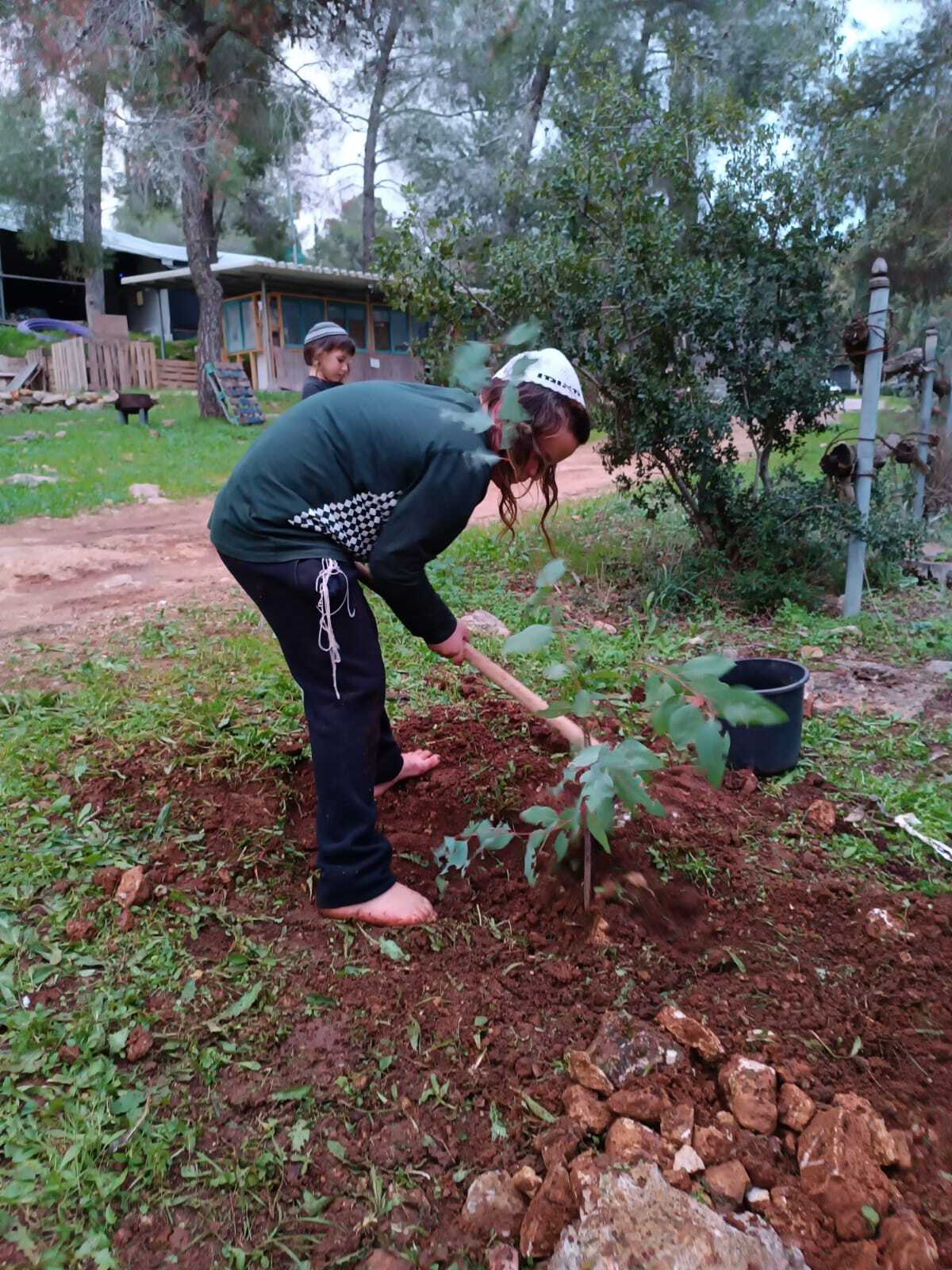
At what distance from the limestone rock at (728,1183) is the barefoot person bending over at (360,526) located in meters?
0.91

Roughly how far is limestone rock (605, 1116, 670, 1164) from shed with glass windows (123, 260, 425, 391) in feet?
61.9

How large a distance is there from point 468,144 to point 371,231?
4492mm

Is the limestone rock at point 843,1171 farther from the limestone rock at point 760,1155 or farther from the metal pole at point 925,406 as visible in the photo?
the metal pole at point 925,406

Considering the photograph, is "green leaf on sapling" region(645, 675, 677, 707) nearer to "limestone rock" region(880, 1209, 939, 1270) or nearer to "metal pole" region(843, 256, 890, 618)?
"limestone rock" region(880, 1209, 939, 1270)

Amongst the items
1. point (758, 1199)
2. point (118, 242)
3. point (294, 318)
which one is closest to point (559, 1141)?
point (758, 1199)

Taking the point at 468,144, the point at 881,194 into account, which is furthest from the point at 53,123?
the point at 881,194

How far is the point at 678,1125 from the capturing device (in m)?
1.63

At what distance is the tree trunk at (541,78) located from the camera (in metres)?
18.8

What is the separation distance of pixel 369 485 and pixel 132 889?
3.83ft

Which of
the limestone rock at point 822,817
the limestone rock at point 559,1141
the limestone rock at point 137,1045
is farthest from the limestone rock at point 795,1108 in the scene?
the limestone rock at point 137,1045

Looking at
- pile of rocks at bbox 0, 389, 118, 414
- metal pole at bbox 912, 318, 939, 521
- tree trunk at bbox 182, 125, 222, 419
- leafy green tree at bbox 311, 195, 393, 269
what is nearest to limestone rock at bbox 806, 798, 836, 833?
metal pole at bbox 912, 318, 939, 521

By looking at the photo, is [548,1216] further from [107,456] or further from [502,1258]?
[107,456]

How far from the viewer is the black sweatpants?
212cm

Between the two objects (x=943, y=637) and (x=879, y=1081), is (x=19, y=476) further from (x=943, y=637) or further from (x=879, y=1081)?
(x=879, y=1081)
